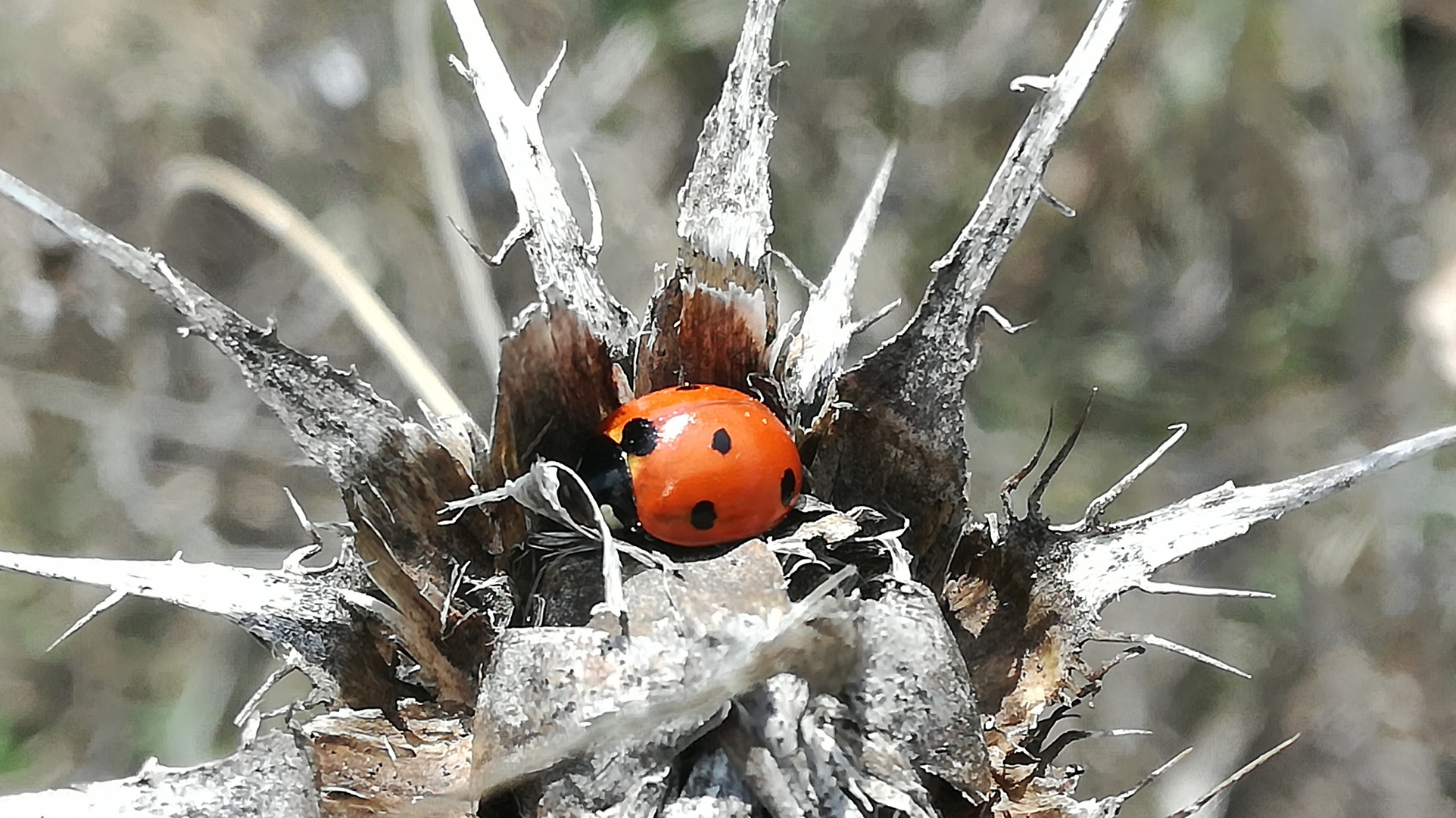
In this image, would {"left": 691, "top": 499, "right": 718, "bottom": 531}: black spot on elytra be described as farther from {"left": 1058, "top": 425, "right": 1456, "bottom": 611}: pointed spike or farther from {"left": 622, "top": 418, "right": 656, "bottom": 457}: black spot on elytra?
{"left": 1058, "top": 425, "right": 1456, "bottom": 611}: pointed spike

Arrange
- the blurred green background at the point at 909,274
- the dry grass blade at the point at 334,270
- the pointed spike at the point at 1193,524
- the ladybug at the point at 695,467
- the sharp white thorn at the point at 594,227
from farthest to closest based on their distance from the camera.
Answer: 1. the blurred green background at the point at 909,274
2. the dry grass blade at the point at 334,270
3. the sharp white thorn at the point at 594,227
4. the ladybug at the point at 695,467
5. the pointed spike at the point at 1193,524

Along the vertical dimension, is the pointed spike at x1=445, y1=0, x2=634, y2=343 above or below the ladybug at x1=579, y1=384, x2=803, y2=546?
above

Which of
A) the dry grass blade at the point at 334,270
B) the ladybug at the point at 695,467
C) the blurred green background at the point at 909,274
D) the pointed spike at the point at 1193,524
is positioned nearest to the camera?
the pointed spike at the point at 1193,524

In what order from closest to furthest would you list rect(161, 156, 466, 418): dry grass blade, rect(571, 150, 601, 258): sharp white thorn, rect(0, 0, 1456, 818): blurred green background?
rect(571, 150, 601, 258): sharp white thorn → rect(161, 156, 466, 418): dry grass blade → rect(0, 0, 1456, 818): blurred green background

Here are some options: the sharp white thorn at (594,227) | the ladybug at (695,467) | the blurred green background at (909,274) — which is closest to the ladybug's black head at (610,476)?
the ladybug at (695,467)

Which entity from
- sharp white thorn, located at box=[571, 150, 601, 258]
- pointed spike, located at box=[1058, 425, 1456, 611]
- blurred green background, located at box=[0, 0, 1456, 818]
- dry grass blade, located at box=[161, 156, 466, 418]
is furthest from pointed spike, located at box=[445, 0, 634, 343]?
blurred green background, located at box=[0, 0, 1456, 818]

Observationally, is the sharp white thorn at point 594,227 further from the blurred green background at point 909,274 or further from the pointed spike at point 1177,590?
the blurred green background at point 909,274

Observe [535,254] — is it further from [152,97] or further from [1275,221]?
[1275,221]
